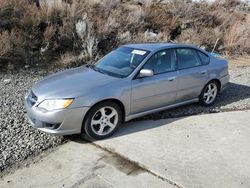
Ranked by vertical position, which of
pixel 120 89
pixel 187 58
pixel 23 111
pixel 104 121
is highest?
pixel 187 58

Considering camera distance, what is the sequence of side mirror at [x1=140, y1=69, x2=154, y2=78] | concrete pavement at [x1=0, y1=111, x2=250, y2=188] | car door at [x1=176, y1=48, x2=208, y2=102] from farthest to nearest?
car door at [x1=176, y1=48, x2=208, y2=102], side mirror at [x1=140, y1=69, x2=154, y2=78], concrete pavement at [x1=0, y1=111, x2=250, y2=188]

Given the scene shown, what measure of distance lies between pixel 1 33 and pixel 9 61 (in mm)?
1172

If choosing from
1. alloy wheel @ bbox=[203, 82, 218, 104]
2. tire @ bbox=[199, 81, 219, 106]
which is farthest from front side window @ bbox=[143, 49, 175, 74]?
alloy wheel @ bbox=[203, 82, 218, 104]

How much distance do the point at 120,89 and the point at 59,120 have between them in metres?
1.15

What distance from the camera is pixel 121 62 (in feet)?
21.2

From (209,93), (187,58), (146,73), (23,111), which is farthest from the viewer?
(209,93)

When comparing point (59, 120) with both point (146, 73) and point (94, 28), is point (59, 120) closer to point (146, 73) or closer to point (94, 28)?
point (146, 73)

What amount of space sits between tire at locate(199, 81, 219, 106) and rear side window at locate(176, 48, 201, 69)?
0.63 m

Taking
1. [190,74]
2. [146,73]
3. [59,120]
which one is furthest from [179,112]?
[59,120]

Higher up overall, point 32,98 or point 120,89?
point 120,89

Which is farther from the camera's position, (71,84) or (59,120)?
(71,84)

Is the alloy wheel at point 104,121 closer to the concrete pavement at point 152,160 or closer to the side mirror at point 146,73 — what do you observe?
the concrete pavement at point 152,160

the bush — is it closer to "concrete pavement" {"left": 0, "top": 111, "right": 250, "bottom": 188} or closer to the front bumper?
the front bumper

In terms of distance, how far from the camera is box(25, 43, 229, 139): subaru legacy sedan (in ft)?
17.7
